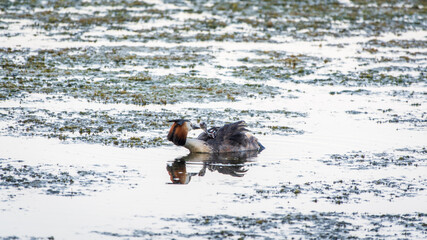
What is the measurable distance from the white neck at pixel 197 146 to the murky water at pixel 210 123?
0.31 m

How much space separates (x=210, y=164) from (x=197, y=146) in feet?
3.23

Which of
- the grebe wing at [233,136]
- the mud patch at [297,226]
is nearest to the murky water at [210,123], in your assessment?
the mud patch at [297,226]

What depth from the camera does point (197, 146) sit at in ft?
53.0

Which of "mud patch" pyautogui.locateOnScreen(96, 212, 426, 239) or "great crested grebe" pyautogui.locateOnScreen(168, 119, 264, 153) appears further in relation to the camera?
"great crested grebe" pyautogui.locateOnScreen(168, 119, 264, 153)

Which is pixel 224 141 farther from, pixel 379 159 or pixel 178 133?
pixel 379 159

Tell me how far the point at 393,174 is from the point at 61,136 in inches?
275

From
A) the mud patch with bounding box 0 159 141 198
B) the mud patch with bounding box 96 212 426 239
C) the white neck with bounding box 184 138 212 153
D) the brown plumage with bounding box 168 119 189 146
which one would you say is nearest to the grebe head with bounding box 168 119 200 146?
the brown plumage with bounding box 168 119 189 146

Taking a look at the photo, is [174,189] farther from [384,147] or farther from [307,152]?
[384,147]

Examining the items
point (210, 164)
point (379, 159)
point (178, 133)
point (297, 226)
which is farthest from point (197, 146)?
point (297, 226)

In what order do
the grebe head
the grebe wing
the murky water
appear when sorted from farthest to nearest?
the grebe wing, the grebe head, the murky water

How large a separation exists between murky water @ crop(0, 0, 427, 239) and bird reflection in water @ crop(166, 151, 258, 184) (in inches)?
2.1

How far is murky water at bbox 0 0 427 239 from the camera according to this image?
1135 cm

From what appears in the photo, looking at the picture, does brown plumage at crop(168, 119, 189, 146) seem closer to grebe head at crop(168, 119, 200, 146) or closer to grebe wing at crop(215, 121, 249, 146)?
grebe head at crop(168, 119, 200, 146)

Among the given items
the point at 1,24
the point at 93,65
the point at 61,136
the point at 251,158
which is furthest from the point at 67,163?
the point at 1,24
